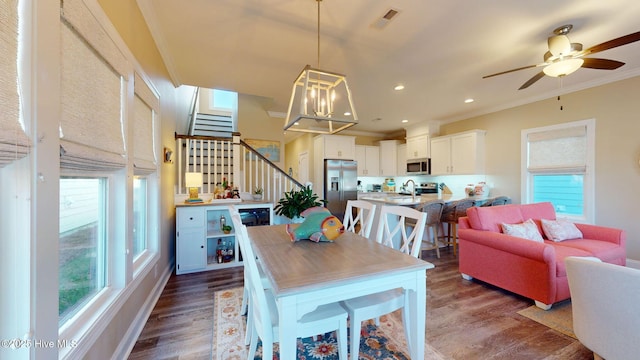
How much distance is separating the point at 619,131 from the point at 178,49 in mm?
5976

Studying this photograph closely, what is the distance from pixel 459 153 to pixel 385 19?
164 inches

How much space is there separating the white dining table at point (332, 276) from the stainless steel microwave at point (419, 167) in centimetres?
486

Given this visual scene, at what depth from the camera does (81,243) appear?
1389 mm

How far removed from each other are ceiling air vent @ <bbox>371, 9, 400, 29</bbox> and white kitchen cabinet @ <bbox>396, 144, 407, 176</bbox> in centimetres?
497

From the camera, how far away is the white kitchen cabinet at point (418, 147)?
20.0 ft

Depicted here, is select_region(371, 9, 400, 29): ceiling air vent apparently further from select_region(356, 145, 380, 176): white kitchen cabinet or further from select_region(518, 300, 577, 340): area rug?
select_region(356, 145, 380, 176): white kitchen cabinet

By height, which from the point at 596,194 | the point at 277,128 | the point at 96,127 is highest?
the point at 277,128

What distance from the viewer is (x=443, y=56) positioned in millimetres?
2844

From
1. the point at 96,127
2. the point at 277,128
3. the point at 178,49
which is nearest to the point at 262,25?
the point at 178,49

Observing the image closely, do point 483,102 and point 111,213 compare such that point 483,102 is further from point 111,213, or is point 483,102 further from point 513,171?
point 111,213

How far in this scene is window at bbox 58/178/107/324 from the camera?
1.20 meters

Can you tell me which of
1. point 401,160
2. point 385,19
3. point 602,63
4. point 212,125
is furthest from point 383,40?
point 212,125

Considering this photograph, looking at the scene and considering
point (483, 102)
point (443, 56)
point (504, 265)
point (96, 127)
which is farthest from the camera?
point (483, 102)

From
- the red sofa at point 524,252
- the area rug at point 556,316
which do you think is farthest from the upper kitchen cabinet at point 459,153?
the area rug at point 556,316
